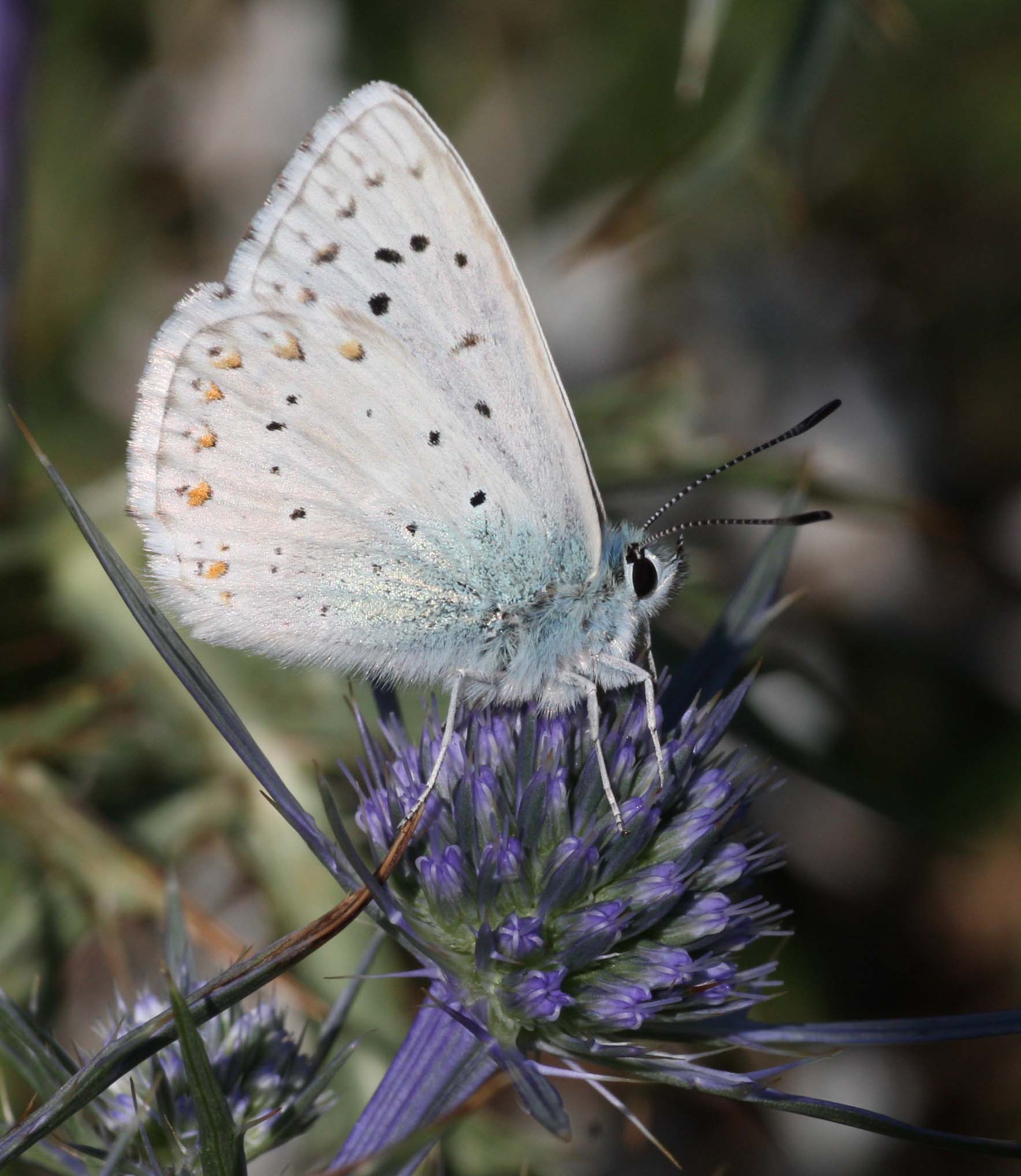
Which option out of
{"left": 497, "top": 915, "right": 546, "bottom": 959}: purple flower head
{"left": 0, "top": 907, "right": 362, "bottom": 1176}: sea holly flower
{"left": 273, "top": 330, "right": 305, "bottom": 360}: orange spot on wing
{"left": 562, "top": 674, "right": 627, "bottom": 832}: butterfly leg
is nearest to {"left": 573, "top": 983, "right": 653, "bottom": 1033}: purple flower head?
{"left": 497, "top": 915, "right": 546, "bottom": 959}: purple flower head

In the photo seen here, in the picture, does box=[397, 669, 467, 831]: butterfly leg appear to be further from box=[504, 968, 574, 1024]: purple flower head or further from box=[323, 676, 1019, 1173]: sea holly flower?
box=[504, 968, 574, 1024]: purple flower head

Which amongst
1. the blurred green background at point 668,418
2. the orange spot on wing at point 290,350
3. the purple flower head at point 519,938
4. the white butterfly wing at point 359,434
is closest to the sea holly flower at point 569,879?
the purple flower head at point 519,938

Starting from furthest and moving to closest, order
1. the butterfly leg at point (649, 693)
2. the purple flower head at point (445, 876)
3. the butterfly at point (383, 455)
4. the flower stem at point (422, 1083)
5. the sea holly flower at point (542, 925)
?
the butterfly at point (383, 455), the butterfly leg at point (649, 693), the purple flower head at point (445, 876), the flower stem at point (422, 1083), the sea holly flower at point (542, 925)

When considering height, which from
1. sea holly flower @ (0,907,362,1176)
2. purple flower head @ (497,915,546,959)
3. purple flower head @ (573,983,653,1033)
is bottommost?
purple flower head @ (573,983,653,1033)

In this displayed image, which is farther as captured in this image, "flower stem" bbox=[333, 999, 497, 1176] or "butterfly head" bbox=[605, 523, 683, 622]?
"butterfly head" bbox=[605, 523, 683, 622]

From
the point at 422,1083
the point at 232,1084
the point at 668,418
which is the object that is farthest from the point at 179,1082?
the point at 668,418

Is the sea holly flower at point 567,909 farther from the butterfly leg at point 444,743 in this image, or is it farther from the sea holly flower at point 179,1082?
the sea holly flower at point 179,1082
